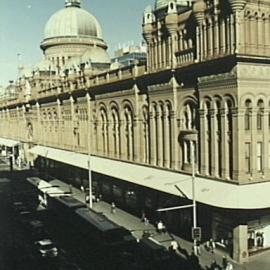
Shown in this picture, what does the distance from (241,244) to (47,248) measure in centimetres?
1396

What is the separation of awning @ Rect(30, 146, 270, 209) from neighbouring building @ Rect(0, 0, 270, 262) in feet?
0.30

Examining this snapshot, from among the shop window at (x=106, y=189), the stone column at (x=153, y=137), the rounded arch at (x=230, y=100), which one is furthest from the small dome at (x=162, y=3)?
the shop window at (x=106, y=189)

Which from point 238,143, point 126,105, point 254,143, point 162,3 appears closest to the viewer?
point 238,143

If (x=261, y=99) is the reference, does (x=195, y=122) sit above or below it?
below

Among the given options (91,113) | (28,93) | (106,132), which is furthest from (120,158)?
(28,93)

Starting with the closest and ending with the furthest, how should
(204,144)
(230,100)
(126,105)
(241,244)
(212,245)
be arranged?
→ (241,244) < (230,100) < (212,245) < (204,144) < (126,105)

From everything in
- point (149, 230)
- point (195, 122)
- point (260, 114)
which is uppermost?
point (260, 114)

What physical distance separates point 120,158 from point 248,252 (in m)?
22.8

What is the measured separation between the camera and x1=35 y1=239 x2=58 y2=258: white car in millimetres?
33406

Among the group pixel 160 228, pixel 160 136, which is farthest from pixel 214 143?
pixel 160 228

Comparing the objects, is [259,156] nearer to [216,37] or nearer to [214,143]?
[214,143]

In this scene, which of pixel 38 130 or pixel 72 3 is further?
pixel 72 3

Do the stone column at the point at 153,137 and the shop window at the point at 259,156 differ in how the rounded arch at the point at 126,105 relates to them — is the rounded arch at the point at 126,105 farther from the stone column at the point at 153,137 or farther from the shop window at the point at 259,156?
the shop window at the point at 259,156

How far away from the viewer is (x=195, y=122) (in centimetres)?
3909
